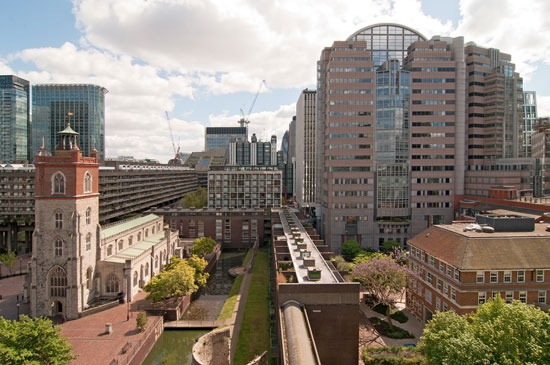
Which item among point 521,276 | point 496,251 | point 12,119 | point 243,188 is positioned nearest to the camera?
point 521,276

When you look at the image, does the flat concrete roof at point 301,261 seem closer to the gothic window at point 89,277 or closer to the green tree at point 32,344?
the green tree at point 32,344

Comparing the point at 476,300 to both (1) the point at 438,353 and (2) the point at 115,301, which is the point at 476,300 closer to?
(1) the point at 438,353

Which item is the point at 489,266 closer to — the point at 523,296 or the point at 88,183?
the point at 523,296

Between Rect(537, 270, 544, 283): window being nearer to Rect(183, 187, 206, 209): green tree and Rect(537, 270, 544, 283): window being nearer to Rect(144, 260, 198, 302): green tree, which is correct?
Rect(144, 260, 198, 302): green tree

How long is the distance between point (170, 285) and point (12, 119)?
18477 cm

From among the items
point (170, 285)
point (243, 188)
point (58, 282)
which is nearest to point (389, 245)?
point (170, 285)

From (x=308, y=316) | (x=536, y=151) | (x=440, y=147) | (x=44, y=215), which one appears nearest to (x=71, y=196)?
(x=44, y=215)

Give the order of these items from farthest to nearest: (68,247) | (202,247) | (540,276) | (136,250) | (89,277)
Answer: (202,247), (136,250), (89,277), (68,247), (540,276)

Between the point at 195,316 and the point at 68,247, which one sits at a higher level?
the point at 68,247

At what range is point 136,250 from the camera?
69.2 metres

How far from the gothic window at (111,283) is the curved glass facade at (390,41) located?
89.8m

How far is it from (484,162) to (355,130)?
4096cm

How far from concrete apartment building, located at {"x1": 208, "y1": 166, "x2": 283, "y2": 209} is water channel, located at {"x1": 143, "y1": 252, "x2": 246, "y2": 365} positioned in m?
45.1

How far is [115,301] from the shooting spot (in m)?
55.8
